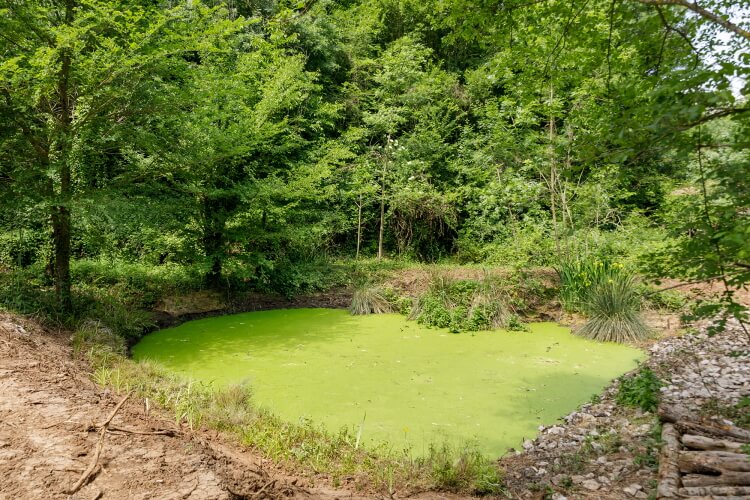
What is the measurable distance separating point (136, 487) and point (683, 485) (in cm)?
250

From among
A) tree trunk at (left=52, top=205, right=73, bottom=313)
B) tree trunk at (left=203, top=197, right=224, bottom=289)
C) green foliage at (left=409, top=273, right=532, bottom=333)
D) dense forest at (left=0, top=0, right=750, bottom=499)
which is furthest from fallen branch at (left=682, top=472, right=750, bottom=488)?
tree trunk at (left=203, top=197, right=224, bottom=289)

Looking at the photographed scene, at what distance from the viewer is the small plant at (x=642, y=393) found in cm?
343

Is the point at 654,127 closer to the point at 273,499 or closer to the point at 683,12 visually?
the point at 683,12

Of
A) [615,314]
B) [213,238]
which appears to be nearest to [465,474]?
[615,314]

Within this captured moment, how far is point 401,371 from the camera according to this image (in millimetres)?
4656

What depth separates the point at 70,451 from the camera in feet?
6.91

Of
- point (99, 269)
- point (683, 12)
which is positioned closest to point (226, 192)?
point (99, 269)

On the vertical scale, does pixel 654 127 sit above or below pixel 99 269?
above

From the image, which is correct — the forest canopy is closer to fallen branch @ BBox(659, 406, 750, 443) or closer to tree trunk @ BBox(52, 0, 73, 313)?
tree trunk @ BBox(52, 0, 73, 313)

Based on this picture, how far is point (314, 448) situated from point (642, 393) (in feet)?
8.16

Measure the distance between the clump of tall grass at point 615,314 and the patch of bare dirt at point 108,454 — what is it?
4551 mm

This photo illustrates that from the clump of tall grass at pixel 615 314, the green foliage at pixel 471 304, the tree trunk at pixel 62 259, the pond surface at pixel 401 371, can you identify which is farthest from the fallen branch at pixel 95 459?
the clump of tall grass at pixel 615 314

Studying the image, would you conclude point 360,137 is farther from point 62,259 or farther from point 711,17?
point 711,17

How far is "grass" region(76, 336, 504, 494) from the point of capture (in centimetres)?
259
